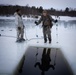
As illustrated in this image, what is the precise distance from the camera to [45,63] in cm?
242

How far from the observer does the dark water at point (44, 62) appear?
7.52 ft


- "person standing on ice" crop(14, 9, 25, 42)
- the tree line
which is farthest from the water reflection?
the tree line

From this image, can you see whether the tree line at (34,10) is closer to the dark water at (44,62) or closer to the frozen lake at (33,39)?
the frozen lake at (33,39)

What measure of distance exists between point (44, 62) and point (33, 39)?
274 millimetres

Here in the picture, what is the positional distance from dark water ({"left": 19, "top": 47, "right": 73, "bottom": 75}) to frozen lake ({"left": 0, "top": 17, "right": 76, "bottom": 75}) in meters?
0.05

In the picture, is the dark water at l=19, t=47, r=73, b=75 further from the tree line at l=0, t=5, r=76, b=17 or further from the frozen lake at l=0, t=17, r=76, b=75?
the tree line at l=0, t=5, r=76, b=17

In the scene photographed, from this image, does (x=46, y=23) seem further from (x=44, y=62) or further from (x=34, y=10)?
(x=44, y=62)

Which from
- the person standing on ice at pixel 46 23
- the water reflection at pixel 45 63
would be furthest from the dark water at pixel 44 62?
the person standing on ice at pixel 46 23

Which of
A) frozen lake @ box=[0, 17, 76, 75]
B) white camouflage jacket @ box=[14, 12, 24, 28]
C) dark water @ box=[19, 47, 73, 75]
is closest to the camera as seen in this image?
dark water @ box=[19, 47, 73, 75]

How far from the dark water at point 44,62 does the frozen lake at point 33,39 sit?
51mm

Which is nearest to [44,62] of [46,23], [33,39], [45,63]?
[45,63]

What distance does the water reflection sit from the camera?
235 centimetres

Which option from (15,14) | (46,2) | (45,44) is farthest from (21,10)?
(45,44)

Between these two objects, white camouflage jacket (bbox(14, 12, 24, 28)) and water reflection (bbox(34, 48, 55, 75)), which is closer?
water reflection (bbox(34, 48, 55, 75))
